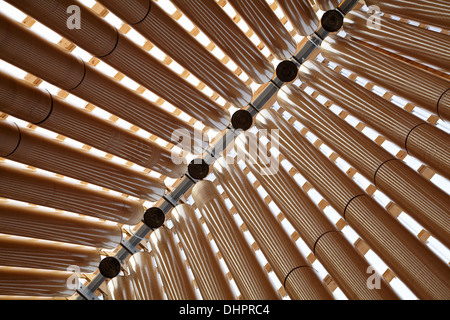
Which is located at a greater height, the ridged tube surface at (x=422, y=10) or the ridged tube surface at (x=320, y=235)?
the ridged tube surface at (x=422, y=10)

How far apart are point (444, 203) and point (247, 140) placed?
9.42ft

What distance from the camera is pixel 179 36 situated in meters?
5.20

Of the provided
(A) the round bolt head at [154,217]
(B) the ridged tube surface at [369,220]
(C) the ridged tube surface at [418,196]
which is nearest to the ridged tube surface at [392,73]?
(C) the ridged tube surface at [418,196]

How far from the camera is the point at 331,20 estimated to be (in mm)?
6414

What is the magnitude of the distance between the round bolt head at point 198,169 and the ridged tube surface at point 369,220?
1174 mm

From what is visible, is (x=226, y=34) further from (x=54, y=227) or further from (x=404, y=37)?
(x=54, y=227)

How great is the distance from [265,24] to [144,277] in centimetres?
432

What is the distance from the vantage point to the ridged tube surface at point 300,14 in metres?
5.59

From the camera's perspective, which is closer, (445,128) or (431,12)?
(431,12)

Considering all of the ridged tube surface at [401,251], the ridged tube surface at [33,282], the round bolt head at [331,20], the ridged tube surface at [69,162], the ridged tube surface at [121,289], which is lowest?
the ridged tube surface at [401,251]

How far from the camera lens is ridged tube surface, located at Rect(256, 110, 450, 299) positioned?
4.82m

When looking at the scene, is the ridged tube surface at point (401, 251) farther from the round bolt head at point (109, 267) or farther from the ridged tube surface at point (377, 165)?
the round bolt head at point (109, 267)

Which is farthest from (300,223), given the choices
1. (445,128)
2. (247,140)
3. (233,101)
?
(445,128)
